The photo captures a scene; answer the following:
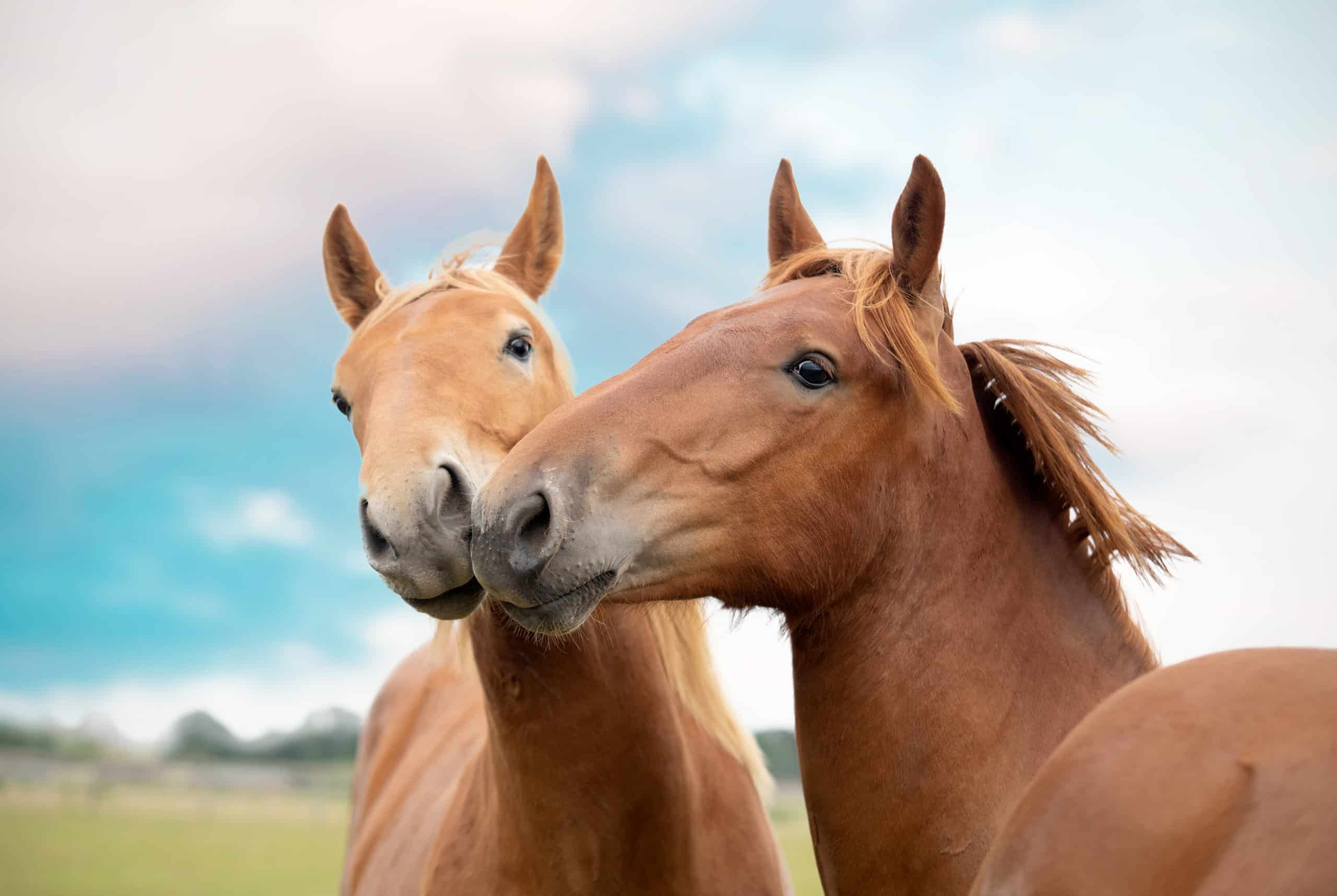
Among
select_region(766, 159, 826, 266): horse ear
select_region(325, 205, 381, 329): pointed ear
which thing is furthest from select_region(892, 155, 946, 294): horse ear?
select_region(325, 205, 381, 329): pointed ear

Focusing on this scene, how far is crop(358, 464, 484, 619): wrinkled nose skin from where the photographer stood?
2904mm

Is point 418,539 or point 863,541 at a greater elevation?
point 418,539

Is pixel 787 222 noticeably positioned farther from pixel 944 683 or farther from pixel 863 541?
pixel 944 683

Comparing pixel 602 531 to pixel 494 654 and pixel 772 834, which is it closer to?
pixel 494 654

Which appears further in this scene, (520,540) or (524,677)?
(524,677)

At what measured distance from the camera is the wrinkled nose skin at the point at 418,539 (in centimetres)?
290

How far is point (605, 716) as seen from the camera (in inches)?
131

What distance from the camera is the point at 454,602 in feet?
9.99

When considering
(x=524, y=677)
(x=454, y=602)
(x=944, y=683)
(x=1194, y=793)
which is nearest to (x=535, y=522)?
(x=454, y=602)

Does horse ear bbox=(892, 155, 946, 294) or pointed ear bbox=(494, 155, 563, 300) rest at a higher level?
pointed ear bbox=(494, 155, 563, 300)

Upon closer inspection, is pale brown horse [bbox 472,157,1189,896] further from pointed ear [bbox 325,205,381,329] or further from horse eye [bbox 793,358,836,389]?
pointed ear [bbox 325,205,381,329]

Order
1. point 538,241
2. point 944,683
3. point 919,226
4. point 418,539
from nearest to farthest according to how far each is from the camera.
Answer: point 944,683 → point 919,226 → point 418,539 → point 538,241

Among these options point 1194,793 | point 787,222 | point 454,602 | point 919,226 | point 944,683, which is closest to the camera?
point 1194,793

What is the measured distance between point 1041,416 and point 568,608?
1351mm
